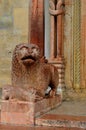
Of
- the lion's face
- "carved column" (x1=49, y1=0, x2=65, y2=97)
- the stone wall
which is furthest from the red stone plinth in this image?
the stone wall

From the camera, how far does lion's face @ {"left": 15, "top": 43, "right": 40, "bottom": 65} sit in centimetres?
544

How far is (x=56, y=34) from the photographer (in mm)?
8422

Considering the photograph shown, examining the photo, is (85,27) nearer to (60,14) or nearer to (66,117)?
(60,14)

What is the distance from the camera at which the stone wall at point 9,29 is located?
29.1 feet

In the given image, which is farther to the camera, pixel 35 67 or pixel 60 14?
pixel 60 14

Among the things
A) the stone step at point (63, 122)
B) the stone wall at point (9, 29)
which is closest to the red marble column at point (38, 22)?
the stone wall at point (9, 29)

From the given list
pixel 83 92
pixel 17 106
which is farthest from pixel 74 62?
pixel 17 106

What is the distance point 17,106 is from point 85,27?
3.72 meters

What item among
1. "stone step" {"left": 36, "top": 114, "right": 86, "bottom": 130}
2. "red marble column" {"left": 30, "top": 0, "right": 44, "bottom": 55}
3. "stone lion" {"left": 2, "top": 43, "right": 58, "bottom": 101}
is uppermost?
"red marble column" {"left": 30, "top": 0, "right": 44, "bottom": 55}

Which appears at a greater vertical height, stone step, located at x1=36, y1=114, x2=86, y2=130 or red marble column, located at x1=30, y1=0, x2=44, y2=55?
red marble column, located at x1=30, y1=0, x2=44, y2=55

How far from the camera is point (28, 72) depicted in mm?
5566

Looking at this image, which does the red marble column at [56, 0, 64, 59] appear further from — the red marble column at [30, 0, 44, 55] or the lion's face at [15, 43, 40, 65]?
the lion's face at [15, 43, 40, 65]

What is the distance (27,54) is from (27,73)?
1.01 feet

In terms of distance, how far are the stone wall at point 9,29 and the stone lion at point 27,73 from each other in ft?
10.4
